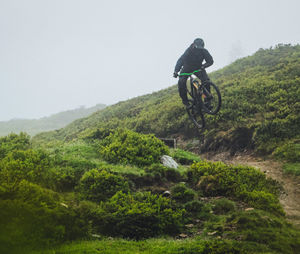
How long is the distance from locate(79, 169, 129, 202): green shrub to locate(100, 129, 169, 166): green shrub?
8.12ft

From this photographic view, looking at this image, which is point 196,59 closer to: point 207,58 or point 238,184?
point 207,58

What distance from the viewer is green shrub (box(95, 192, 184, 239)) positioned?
625 centimetres

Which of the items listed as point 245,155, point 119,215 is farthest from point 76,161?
point 245,155

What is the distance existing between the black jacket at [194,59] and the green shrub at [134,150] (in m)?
3.72

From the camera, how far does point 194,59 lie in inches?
432

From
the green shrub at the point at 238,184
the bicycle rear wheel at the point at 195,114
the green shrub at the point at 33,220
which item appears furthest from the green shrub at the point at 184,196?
the bicycle rear wheel at the point at 195,114

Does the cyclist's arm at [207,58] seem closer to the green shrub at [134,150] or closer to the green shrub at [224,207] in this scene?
the green shrub at [134,150]

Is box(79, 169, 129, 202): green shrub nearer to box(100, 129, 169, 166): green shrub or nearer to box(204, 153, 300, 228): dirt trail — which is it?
box(100, 129, 169, 166): green shrub

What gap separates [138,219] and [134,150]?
5084 millimetres

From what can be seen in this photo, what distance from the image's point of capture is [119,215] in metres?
6.48

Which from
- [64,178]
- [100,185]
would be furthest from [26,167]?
[100,185]

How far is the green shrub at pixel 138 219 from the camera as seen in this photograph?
20.5 ft

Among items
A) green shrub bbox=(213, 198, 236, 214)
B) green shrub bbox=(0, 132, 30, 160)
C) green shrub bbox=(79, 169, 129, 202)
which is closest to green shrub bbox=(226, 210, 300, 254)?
green shrub bbox=(213, 198, 236, 214)

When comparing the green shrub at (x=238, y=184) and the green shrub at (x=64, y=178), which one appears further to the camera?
the green shrub at (x=64, y=178)
